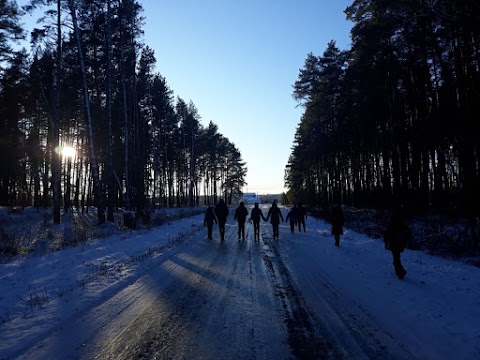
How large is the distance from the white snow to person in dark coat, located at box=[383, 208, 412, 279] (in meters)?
0.31

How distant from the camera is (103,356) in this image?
14.4 feet

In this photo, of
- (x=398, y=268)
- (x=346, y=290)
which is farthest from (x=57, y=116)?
(x=398, y=268)

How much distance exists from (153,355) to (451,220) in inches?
664

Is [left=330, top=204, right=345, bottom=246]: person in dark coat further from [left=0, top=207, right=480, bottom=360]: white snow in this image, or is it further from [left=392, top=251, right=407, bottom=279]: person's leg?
[left=392, top=251, right=407, bottom=279]: person's leg

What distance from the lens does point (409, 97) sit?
21.5 meters

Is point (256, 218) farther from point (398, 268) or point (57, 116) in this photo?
point (57, 116)

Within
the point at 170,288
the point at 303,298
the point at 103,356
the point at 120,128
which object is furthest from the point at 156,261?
the point at 120,128

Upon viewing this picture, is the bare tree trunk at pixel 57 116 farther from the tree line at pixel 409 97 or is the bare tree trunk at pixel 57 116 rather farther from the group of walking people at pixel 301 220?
the tree line at pixel 409 97

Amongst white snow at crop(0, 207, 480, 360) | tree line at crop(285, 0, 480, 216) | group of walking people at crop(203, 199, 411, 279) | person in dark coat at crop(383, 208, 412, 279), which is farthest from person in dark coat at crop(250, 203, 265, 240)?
person in dark coat at crop(383, 208, 412, 279)

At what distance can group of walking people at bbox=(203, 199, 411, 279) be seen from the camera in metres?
9.02

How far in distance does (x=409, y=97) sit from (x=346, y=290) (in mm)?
17417

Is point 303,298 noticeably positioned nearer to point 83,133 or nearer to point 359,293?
point 359,293

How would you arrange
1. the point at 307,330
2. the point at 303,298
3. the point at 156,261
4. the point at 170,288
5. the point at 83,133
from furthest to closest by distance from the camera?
the point at 83,133 < the point at 156,261 < the point at 170,288 < the point at 303,298 < the point at 307,330

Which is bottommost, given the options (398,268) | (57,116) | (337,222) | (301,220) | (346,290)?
(346,290)
